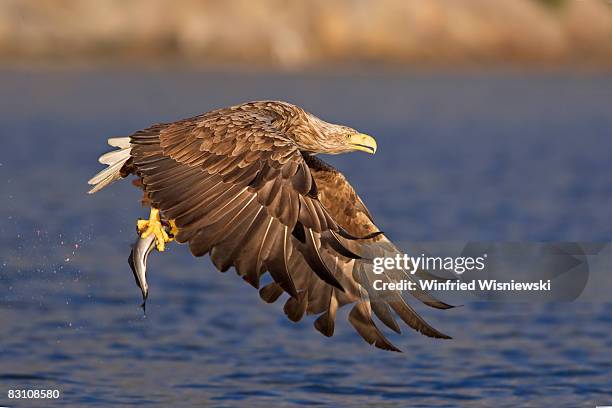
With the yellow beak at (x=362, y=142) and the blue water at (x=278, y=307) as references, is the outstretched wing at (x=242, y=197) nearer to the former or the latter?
the yellow beak at (x=362, y=142)

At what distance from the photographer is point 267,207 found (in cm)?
712

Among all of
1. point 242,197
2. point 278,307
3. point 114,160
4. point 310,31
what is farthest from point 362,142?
point 310,31

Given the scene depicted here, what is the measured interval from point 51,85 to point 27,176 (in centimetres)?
2196

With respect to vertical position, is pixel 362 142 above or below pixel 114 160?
above

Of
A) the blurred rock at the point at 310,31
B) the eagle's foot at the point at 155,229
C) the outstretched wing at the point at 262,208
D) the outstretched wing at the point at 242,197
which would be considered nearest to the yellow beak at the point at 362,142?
the outstretched wing at the point at 262,208

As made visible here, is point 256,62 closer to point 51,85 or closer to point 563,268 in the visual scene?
point 51,85

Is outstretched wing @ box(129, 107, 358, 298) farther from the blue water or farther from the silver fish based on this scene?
the blue water

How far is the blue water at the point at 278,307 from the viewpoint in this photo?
32.2ft

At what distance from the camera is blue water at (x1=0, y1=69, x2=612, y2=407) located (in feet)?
32.2

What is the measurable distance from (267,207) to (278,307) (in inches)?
217

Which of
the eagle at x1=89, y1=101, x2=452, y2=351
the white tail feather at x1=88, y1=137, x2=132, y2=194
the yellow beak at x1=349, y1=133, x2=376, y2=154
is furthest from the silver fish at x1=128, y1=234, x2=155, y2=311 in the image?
the yellow beak at x1=349, y1=133, x2=376, y2=154

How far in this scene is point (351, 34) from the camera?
160 feet

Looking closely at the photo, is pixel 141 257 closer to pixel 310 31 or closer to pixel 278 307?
pixel 278 307

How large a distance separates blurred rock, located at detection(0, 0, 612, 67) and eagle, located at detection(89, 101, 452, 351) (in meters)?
38.8
